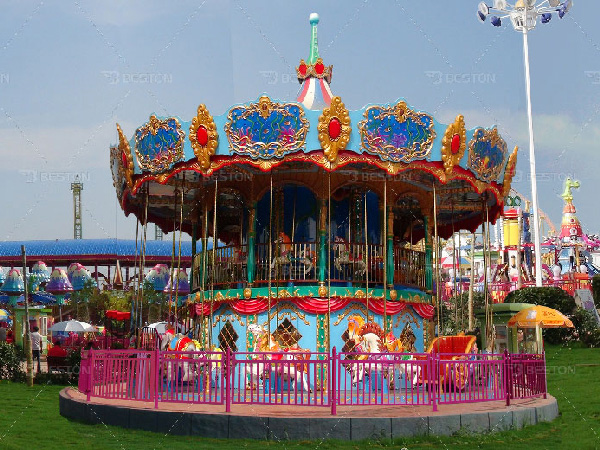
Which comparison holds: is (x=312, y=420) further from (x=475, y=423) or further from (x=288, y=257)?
(x=288, y=257)

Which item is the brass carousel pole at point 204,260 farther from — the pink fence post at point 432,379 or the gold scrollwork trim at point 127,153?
the pink fence post at point 432,379

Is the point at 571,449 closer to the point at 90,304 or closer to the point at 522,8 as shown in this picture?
the point at 522,8

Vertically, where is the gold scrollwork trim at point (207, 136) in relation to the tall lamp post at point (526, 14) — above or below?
below

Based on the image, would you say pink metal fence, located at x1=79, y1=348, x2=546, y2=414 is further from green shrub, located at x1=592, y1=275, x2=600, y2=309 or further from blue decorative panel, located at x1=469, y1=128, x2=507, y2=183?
green shrub, located at x1=592, y1=275, x2=600, y2=309

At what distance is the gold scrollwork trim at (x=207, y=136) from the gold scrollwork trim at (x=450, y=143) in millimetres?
4450

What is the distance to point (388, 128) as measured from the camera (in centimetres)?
1511

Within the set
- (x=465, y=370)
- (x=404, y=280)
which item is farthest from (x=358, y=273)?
(x=465, y=370)

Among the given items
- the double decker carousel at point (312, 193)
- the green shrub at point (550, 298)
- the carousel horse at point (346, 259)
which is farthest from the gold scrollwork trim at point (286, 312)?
the green shrub at point (550, 298)

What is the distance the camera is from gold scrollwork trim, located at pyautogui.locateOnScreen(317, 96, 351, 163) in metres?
14.9

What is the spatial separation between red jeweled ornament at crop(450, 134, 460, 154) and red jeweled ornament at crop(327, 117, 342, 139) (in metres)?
2.30

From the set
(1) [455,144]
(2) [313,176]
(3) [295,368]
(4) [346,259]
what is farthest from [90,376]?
(1) [455,144]

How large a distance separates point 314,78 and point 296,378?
31.3 feet

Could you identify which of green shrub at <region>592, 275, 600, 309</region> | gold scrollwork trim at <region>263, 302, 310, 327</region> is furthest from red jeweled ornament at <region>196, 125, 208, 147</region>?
green shrub at <region>592, 275, 600, 309</region>

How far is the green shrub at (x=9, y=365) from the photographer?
21.8m
